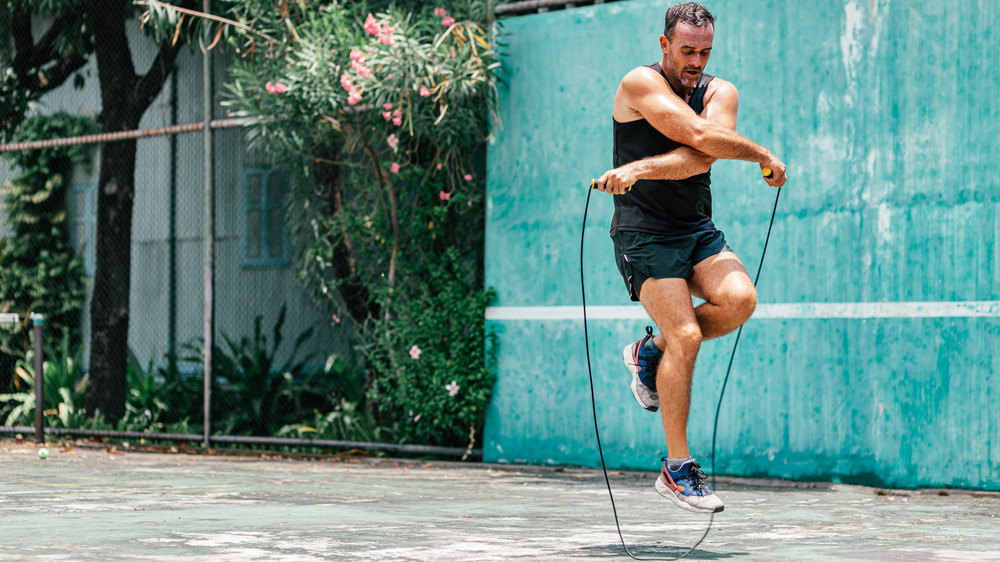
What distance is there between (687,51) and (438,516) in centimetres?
235

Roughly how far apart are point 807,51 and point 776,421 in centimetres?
227

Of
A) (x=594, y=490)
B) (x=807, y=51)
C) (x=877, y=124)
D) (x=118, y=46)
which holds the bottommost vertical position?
(x=594, y=490)

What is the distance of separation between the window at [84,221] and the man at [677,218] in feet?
35.8

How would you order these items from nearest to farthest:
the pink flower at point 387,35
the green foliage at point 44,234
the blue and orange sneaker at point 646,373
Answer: the blue and orange sneaker at point 646,373
the pink flower at point 387,35
the green foliage at point 44,234

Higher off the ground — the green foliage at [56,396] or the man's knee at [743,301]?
the man's knee at [743,301]

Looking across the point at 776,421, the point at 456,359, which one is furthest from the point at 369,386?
the point at 776,421

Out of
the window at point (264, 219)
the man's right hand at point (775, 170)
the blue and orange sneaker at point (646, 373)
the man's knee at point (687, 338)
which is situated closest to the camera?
the man's right hand at point (775, 170)

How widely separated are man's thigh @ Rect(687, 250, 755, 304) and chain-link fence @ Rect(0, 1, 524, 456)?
154 inches

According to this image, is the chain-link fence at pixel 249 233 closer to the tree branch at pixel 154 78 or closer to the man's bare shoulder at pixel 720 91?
the tree branch at pixel 154 78

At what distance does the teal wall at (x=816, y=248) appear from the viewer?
7.02 meters

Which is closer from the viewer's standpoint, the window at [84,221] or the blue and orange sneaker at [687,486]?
the blue and orange sneaker at [687,486]

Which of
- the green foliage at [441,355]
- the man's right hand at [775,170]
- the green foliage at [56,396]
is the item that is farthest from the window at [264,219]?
the man's right hand at [775,170]

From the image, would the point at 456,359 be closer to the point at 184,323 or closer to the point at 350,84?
the point at 350,84

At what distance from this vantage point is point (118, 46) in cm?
1144
